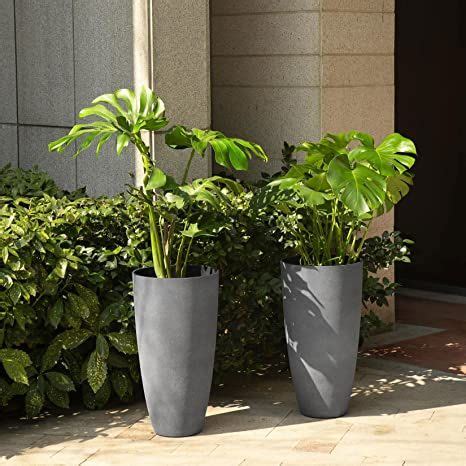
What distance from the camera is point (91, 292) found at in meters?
6.22

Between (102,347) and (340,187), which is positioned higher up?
(340,187)

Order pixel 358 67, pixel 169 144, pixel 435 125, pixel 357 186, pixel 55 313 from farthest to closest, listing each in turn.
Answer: pixel 435 125
pixel 358 67
pixel 55 313
pixel 169 144
pixel 357 186

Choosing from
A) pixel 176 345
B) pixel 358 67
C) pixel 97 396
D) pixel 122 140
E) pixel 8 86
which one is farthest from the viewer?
pixel 8 86

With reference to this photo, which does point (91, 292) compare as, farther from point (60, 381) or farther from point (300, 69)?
point (300, 69)

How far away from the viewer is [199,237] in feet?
20.9

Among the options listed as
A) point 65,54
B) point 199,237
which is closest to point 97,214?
point 199,237

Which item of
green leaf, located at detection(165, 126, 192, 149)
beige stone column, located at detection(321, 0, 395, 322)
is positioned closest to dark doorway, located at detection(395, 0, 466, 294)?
beige stone column, located at detection(321, 0, 395, 322)

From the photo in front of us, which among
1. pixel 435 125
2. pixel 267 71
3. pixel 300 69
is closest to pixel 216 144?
pixel 300 69

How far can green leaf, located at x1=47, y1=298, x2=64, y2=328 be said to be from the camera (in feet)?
19.9

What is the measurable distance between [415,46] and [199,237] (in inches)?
157

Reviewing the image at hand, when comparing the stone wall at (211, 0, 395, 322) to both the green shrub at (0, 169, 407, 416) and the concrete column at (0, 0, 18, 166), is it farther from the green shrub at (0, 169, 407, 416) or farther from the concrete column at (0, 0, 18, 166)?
the concrete column at (0, 0, 18, 166)

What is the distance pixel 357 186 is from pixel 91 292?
162 cm

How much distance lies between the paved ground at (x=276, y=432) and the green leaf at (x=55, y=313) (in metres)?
0.57

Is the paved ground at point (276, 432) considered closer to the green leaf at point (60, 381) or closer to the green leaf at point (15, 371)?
the green leaf at point (60, 381)
